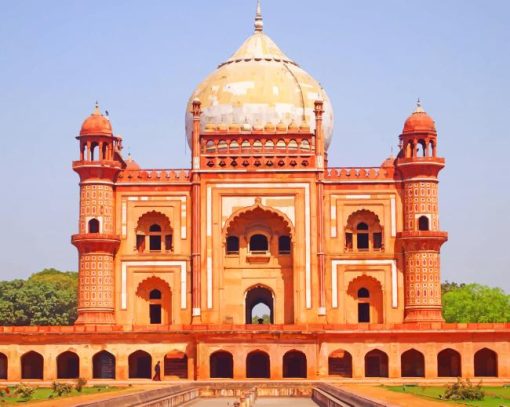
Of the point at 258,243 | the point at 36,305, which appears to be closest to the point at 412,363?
the point at 258,243

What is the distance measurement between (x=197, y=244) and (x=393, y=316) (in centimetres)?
758

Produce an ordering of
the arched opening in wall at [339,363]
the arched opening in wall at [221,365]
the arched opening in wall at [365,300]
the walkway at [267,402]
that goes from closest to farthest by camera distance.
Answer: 1. the walkway at [267,402]
2. the arched opening in wall at [339,363]
3. the arched opening in wall at [221,365]
4. the arched opening in wall at [365,300]

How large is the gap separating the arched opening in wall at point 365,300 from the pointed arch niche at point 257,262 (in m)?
2.24

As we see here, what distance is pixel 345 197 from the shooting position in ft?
142

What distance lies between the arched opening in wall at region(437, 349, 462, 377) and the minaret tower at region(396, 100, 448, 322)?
138 centimetres

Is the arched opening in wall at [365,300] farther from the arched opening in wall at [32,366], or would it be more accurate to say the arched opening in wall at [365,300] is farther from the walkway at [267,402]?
the arched opening in wall at [32,366]

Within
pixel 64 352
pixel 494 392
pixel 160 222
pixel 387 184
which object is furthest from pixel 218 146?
pixel 494 392

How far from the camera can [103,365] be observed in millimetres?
40531

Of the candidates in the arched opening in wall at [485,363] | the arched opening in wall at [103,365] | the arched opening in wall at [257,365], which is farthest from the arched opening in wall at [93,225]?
the arched opening in wall at [485,363]

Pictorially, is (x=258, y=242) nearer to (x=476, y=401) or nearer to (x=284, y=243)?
(x=284, y=243)

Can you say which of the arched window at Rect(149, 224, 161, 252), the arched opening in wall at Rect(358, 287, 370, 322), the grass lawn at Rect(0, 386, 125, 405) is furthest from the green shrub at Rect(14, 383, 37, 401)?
the arched opening in wall at Rect(358, 287, 370, 322)

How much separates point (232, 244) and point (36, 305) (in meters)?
18.5

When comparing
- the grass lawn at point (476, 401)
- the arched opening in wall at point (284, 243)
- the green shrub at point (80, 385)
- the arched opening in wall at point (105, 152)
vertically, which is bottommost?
the grass lawn at point (476, 401)

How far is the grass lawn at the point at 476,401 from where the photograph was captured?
2597 cm
